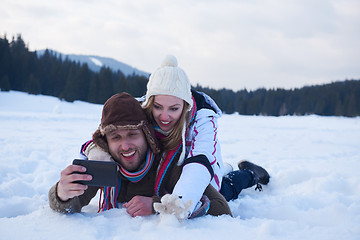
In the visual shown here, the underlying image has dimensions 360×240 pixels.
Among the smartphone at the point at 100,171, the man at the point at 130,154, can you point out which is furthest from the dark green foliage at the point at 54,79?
the smartphone at the point at 100,171

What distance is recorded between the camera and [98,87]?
35844 millimetres

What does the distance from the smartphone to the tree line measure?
110 feet

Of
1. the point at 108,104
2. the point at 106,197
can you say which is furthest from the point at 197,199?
the point at 108,104

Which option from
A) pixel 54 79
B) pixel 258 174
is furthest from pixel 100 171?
pixel 54 79

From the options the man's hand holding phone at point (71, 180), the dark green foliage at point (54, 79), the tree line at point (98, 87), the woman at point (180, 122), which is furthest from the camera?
the tree line at point (98, 87)

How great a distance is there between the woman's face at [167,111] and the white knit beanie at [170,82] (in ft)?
0.15

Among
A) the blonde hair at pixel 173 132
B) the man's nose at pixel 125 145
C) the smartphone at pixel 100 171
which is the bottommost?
the smartphone at pixel 100 171

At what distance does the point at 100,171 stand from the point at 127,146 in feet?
1.12

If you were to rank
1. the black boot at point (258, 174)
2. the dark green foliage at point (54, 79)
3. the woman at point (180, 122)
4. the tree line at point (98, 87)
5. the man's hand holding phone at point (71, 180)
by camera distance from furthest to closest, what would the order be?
the tree line at point (98, 87)
the dark green foliage at point (54, 79)
the black boot at point (258, 174)
the woman at point (180, 122)
the man's hand holding phone at point (71, 180)

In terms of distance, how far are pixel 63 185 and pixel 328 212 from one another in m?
2.13

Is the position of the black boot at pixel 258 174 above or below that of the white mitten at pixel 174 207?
below

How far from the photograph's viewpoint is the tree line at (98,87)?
32.8 m

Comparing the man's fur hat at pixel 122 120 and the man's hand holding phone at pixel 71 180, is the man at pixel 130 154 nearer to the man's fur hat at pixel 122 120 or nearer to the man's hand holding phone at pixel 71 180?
the man's fur hat at pixel 122 120

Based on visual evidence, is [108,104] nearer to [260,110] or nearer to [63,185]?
[63,185]
